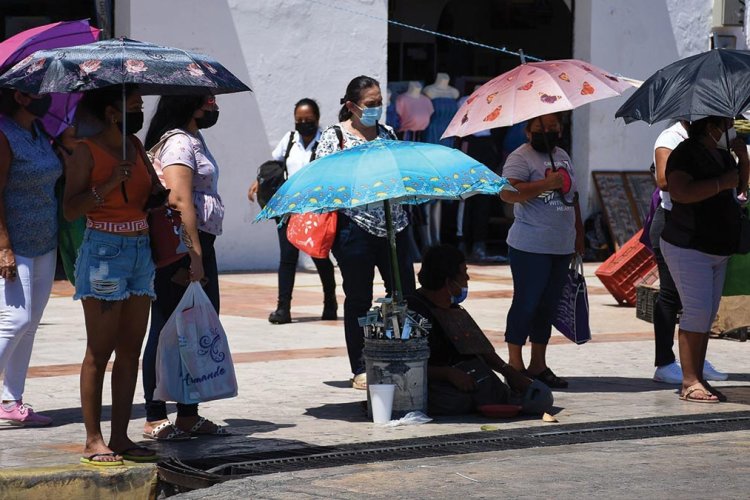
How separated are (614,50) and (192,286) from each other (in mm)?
12827

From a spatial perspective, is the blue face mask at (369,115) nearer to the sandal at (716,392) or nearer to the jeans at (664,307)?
the jeans at (664,307)

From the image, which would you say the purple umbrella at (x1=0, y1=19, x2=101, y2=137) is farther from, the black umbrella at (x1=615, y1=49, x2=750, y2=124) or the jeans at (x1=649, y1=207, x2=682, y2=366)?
the jeans at (x1=649, y1=207, x2=682, y2=366)

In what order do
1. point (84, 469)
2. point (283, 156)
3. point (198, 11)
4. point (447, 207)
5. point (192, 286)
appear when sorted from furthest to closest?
point (447, 207), point (198, 11), point (283, 156), point (192, 286), point (84, 469)

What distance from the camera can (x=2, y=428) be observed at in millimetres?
7352

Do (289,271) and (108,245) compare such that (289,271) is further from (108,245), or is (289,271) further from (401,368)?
(108,245)

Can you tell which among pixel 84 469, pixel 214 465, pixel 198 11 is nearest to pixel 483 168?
pixel 214 465

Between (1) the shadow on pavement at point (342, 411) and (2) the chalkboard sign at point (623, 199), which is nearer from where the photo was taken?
(1) the shadow on pavement at point (342, 411)

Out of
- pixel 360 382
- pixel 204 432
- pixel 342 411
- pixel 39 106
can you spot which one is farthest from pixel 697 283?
pixel 39 106

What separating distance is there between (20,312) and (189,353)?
95cm

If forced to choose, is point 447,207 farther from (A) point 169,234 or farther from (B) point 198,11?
(A) point 169,234

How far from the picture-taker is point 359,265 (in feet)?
27.4

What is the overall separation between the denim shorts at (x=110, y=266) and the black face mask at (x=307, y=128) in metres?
5.67

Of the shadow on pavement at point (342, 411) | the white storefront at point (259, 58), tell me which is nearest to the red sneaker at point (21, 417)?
the shadow on pavement at point (342, 411)

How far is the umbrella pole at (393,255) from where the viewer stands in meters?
7.64
